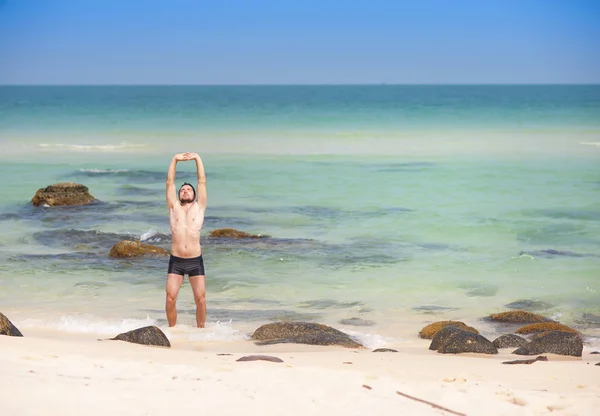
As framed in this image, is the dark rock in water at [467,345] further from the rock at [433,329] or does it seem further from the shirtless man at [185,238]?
the shirtless man at [185,238]

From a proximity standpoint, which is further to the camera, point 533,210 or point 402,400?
point 533,210

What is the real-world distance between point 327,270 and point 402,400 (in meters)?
8.34

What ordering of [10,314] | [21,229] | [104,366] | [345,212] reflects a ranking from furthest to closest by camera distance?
[345,212]
[21,229]
[10,314]
[104,366]

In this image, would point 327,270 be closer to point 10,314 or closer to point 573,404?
point 10,314

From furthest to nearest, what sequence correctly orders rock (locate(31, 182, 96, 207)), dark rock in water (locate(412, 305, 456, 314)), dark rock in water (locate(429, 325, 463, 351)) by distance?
rock (locate(31, 182, 96, 207))
dark rock in water (locate(412, 305, 456, 314))
dark rock in water (locate(429, 325, 463, 351))

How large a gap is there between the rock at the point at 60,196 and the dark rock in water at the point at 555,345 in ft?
50.7

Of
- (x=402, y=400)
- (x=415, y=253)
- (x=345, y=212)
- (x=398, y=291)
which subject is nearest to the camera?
(x=402, y=400)

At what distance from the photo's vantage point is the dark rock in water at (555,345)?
9133mm

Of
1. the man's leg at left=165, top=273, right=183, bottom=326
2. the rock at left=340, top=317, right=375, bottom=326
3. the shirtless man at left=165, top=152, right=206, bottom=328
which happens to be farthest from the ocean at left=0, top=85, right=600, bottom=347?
the shirtless man at left=165, top=152, right=206, bottom=328

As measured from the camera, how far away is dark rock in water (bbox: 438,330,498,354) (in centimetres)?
923

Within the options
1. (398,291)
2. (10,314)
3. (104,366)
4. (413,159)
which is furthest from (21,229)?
(413,159)

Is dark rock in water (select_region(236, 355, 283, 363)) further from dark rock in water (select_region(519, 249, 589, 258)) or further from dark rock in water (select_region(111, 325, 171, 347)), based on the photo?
dark rock in water (select_region(519, 249, 589, 258))

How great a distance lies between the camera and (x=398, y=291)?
1367cm

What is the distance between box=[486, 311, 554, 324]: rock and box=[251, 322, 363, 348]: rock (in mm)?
2704
